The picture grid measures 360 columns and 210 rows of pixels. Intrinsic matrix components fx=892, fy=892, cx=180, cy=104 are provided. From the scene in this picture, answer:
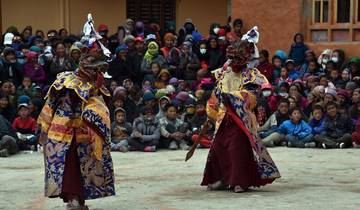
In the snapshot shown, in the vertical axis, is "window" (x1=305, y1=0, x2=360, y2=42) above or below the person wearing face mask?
above

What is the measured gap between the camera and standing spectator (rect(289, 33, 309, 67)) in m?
18.1

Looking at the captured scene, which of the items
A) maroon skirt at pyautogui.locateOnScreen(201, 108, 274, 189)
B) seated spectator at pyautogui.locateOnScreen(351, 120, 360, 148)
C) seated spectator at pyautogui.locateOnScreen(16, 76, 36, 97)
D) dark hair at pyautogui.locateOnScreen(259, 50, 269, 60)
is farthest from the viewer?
dark hair at pyautogui.locateOnScreen(259, 50, 269, 60)

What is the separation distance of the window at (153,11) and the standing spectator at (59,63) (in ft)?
19.9

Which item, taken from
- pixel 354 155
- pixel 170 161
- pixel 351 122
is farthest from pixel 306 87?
pixel 170 161

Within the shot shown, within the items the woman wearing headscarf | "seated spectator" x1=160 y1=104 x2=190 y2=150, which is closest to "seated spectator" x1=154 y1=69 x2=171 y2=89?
the woman wearing headscarf

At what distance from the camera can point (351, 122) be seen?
14.9m

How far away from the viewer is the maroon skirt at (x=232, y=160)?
992cm

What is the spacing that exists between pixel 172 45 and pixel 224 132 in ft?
29.0

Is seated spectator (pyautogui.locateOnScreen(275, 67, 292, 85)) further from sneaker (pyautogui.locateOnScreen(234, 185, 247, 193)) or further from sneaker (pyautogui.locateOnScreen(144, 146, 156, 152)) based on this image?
sneaker (pyautogui.locateOnScreen(234, 185, 247, 193))

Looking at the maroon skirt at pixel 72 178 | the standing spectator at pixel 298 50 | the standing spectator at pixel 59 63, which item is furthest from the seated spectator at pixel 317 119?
the maroon skirt at pixel 72 178

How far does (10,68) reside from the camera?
16.9 meters

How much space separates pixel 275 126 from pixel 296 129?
0.45 metres

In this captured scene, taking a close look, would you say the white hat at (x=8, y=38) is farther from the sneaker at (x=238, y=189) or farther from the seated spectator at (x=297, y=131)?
the sneaker at (x=238, y=189)

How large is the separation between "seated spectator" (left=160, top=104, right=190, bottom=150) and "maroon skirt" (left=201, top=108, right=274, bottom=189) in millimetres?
4932
